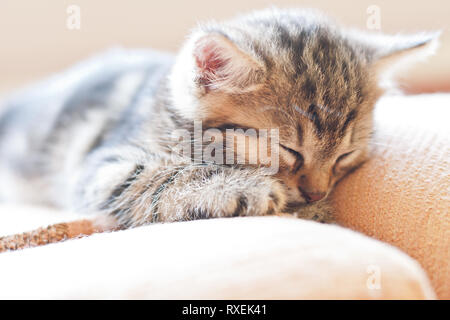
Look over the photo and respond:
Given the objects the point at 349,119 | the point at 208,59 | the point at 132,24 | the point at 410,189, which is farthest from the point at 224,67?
the point at 132,24

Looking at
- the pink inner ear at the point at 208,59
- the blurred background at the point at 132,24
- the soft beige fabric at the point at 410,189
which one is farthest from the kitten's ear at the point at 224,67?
the blurred background at the point at 132,24

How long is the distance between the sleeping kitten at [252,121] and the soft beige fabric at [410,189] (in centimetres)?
6

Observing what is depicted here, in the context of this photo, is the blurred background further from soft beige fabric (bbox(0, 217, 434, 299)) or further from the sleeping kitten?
soft beige fabric (bbox(0, 217, 434, 299))

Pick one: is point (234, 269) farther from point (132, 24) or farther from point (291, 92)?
point (132, 24)

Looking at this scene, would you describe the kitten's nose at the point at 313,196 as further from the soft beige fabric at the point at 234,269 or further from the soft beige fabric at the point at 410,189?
the soft beige fabric at the point at 234,269

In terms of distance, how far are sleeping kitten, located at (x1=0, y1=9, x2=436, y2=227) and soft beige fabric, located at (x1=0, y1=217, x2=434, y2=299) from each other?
0.21 meters

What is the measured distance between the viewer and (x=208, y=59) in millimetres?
892

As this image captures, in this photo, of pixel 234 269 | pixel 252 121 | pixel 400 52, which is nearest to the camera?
pixel 234 269

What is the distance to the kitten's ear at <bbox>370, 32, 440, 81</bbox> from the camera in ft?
3.44

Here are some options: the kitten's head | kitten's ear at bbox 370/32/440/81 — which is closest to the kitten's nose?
the kitten's head

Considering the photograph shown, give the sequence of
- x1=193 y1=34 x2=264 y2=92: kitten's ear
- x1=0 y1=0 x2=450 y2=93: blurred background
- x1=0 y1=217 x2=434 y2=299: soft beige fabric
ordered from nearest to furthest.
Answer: x1=0 y1=217 x2=434 y2=299: soft beige fabric → x1=193 y1=34 x2=264 y2=92: kitten's ear → x1=0 y1=0 x2=450 y2=93: blurred background

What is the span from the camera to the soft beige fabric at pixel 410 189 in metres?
0.71

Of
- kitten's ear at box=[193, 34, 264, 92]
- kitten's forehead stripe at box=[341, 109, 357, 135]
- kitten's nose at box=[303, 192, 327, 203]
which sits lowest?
kitten's nose at box=[303, 192, 327, 203]

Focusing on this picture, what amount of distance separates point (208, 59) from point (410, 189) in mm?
477
